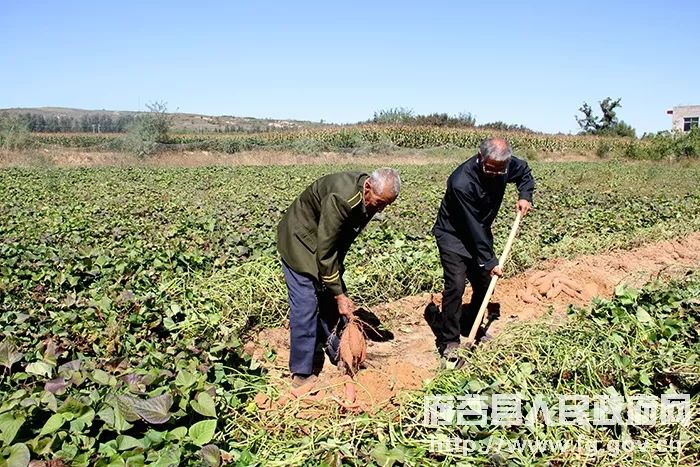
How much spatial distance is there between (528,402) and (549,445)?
254 millimetres

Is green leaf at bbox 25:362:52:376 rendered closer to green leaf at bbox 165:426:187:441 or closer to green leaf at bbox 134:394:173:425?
green leaf at bbox 134:394:173:425

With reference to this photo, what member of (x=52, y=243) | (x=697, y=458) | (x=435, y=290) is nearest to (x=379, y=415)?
(x=697, y=458)

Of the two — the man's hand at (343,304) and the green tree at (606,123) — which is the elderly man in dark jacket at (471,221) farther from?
the green tree at (606,123)

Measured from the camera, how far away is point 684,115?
5234 cm

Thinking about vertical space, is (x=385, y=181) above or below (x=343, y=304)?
above

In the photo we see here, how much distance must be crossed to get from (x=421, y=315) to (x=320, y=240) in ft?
7.60

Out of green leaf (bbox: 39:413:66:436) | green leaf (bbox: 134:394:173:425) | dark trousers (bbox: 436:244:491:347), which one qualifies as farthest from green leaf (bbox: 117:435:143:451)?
dark trousers (bbox: 436:244:491:347)

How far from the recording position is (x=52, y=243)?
690 centimetres

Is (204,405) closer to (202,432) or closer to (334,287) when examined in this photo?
(202,432)

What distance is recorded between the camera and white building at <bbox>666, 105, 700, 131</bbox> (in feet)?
169

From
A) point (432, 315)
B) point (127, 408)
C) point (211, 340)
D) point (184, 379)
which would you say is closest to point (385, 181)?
point (184, 379)

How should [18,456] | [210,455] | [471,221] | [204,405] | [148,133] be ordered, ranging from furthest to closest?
[148,133] < [471,221] < [204,405] < [210,455] < [18,456]

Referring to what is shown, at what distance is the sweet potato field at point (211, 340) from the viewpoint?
2631 millimetres

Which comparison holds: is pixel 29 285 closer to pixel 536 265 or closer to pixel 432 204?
pixel 536 265
